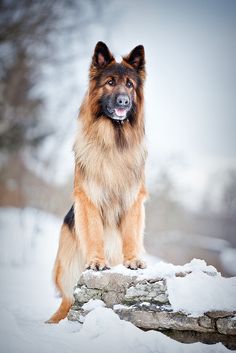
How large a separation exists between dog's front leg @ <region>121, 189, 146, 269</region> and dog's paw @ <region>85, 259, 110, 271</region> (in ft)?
0.86

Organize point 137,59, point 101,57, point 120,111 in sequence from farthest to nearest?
point 137,59 < point 101,57 < point 120,111

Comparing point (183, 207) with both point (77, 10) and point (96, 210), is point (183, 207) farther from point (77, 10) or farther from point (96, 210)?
point (96, 210)

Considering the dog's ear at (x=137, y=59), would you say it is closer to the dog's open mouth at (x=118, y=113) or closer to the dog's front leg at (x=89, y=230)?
the dog's open mouth at (x=118, y=113)

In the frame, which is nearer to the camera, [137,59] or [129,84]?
[129,84]

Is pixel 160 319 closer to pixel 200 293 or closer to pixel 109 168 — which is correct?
pixel 200 293

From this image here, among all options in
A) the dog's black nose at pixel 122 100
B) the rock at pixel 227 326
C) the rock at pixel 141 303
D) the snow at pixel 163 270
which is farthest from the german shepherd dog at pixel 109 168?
the rock at pixel 227 326

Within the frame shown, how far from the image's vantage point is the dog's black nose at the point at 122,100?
13.6 feet

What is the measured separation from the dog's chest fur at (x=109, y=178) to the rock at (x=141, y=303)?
31.3 inches

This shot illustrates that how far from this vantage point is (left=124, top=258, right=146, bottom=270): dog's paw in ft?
13.2

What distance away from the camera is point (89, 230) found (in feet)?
13.7

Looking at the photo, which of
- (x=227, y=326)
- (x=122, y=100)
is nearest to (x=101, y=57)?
(x=122, y=100)

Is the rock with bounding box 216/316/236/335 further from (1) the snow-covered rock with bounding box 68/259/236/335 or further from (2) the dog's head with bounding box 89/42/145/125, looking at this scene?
(2) the dog's head with bounding box 89/42/145/125

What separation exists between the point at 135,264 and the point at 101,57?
2.35 meters

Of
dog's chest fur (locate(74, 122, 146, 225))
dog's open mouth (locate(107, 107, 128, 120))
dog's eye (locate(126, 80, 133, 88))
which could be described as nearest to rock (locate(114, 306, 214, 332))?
dog's chest fur (locate(74, 122, 146, 225))
